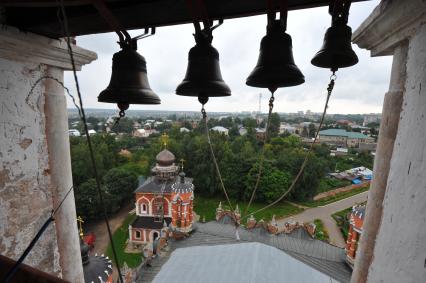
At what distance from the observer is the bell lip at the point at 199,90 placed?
5.89 ft

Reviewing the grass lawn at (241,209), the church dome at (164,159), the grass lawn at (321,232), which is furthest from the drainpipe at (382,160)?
the grass lawn at (241,209)

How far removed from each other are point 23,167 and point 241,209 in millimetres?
21283

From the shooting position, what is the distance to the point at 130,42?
168 cm

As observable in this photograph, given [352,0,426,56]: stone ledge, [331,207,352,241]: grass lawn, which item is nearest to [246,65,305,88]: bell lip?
[352,0,426,56]: stone ledge

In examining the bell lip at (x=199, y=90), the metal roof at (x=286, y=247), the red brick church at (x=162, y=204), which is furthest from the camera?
the red brick church at (x=162, y=204)

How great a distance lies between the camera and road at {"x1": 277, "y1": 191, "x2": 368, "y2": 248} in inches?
655

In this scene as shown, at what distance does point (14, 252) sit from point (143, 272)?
6.77 m

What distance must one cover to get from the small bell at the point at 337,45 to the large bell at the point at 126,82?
124 centimetres

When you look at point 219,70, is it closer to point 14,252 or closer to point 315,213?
point 14,252

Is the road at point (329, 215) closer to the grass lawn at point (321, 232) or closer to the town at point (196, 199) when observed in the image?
the town at point (196, 199)

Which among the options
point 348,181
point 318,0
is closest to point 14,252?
point 318,0

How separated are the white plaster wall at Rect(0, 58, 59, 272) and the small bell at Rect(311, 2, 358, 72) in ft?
6.48

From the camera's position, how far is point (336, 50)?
1578 millimetres

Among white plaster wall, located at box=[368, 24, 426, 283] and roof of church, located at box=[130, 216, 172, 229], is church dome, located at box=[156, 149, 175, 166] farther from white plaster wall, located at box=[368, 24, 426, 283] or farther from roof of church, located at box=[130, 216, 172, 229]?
white plaster wall, located at box=[368, 24, 426, 283]
